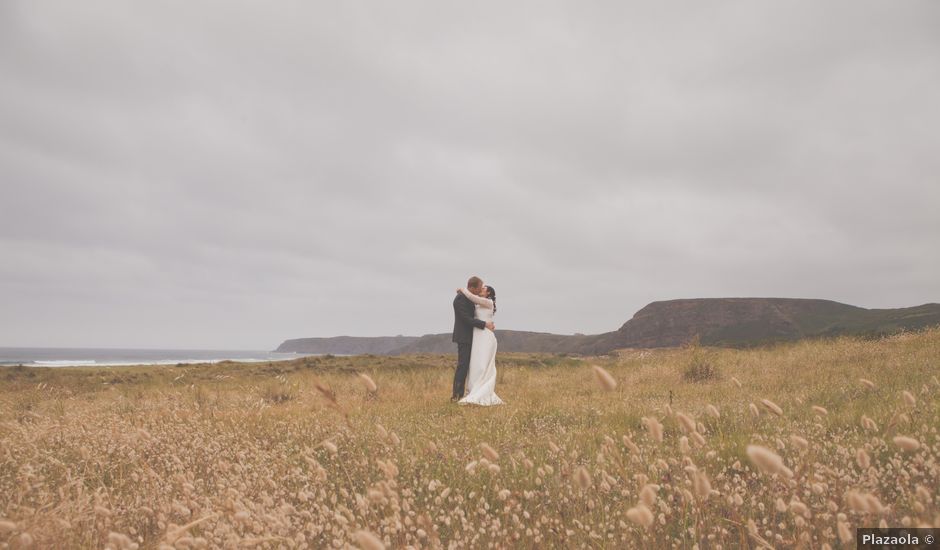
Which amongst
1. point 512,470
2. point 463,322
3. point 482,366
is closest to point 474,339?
point 463,322

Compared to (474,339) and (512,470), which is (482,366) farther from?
(512,470)

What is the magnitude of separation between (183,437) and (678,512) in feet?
18.8

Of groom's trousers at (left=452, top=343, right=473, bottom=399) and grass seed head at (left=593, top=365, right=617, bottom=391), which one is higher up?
grass seed head at (left=593, top=365, right=617, bottom=391)

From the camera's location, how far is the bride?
11.2 m

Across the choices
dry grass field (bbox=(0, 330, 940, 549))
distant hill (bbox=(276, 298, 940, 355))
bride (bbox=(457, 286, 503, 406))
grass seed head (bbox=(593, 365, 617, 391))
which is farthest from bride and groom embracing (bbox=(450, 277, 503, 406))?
distant hill (bbox=(276, 298, 940, 355))

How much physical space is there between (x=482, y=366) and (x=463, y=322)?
1.20m

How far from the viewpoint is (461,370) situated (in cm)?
1173

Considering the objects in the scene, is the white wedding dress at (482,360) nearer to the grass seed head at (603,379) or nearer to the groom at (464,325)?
the groom at (464,325)

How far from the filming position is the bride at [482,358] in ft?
36.8

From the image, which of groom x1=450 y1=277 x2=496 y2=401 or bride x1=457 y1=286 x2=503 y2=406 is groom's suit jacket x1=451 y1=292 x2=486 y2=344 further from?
bride x1=457 y1=286 x2=503 y2=406

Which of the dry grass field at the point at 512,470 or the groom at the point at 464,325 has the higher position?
the groom at the point at 464,325

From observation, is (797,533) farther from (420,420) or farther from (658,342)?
(658,342)

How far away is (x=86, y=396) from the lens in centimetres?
1617

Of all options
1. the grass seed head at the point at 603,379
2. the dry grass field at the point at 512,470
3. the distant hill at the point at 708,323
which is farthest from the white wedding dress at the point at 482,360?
the distant hill at the point at 708,323
